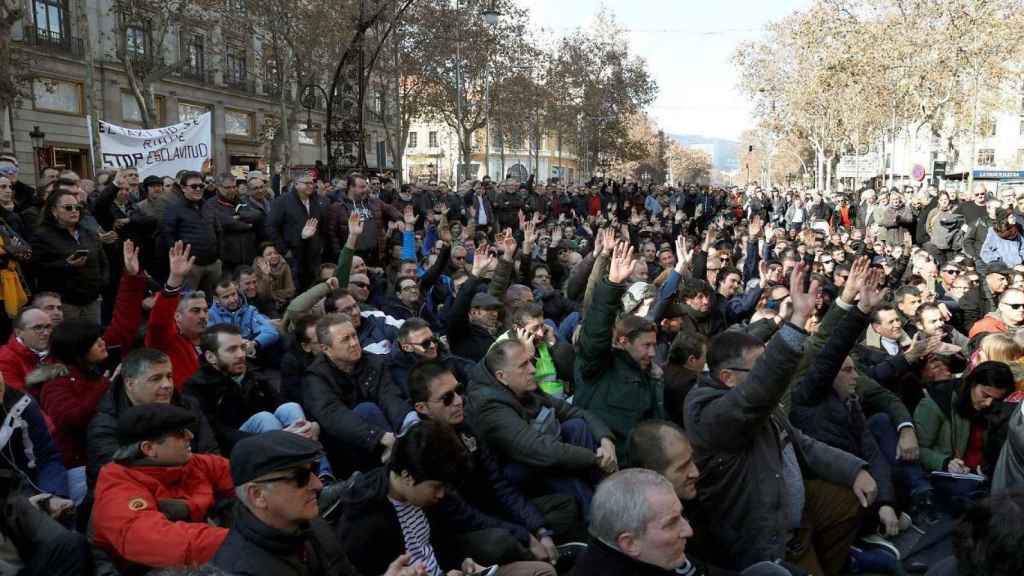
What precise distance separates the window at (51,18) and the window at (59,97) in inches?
65.7

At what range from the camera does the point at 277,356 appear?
645 centimetres

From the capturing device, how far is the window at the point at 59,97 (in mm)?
27000

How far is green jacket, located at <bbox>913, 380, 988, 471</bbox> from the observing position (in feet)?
16.0

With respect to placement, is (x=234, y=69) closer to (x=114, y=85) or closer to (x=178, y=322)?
(x=114, y=85)

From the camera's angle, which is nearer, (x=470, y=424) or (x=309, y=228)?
(x=470, y=424)

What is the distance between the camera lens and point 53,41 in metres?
27.2

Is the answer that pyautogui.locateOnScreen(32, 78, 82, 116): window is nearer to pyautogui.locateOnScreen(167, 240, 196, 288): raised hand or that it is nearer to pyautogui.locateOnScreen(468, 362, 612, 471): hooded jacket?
pyautogui.locateOnScreen(167, 240, 196, 288): raised hand

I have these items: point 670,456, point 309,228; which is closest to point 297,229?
point 309,228

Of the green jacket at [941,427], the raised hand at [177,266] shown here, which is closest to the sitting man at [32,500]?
the raised hand at [177,266]

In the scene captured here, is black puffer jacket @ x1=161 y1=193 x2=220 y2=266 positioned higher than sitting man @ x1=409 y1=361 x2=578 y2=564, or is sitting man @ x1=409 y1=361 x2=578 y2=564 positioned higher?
black puffer jacket @ x1=161 y1=193 x2=220 y2=266

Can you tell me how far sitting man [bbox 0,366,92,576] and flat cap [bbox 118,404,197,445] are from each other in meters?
0.43

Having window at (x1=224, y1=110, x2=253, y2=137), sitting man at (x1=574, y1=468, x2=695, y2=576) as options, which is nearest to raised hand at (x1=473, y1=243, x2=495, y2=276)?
sitting man at (x1=574, y1=468, x2=695, y2=576)

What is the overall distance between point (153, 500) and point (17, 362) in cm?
191

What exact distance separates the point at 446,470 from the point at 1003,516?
1984mm
